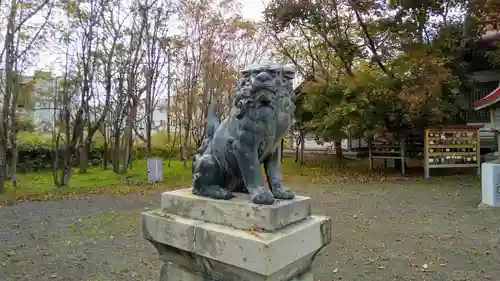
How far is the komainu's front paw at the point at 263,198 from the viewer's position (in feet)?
6.23

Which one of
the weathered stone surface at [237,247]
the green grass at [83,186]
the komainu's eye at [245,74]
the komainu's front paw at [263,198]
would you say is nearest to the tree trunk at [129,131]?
the green grass at [83,186]

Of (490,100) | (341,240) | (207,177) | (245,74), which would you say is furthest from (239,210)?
(490,100)

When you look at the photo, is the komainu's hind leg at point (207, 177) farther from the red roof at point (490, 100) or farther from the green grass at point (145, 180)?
the red roof at point (490, 100)

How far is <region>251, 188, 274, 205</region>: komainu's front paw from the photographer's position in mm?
1899

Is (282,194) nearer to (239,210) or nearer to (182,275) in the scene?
(239,210)

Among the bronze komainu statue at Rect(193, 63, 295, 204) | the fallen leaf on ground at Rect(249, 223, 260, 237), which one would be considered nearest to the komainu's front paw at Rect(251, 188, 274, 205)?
the bronze komainu statue at Rect(193, 63, 295, 204)

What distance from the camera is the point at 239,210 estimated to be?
1931mm

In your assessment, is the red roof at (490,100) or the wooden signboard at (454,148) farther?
the wooden signboard at (454,148)

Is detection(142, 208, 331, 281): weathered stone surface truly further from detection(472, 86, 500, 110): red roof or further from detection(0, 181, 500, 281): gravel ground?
detection(472, 86, 500, 110): red roof

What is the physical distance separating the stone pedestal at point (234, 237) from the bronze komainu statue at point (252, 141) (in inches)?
3.9

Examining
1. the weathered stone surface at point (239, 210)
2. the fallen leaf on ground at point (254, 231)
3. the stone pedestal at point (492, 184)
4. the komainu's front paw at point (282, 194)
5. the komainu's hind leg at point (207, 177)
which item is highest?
the komainu's hind leg at point (207, 177)

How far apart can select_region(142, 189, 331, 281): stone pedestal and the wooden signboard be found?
10.4m

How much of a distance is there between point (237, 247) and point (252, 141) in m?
0.58

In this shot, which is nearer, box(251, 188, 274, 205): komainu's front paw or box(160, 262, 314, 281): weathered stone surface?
box(251, 188, 274, 205): komainu's front paw
